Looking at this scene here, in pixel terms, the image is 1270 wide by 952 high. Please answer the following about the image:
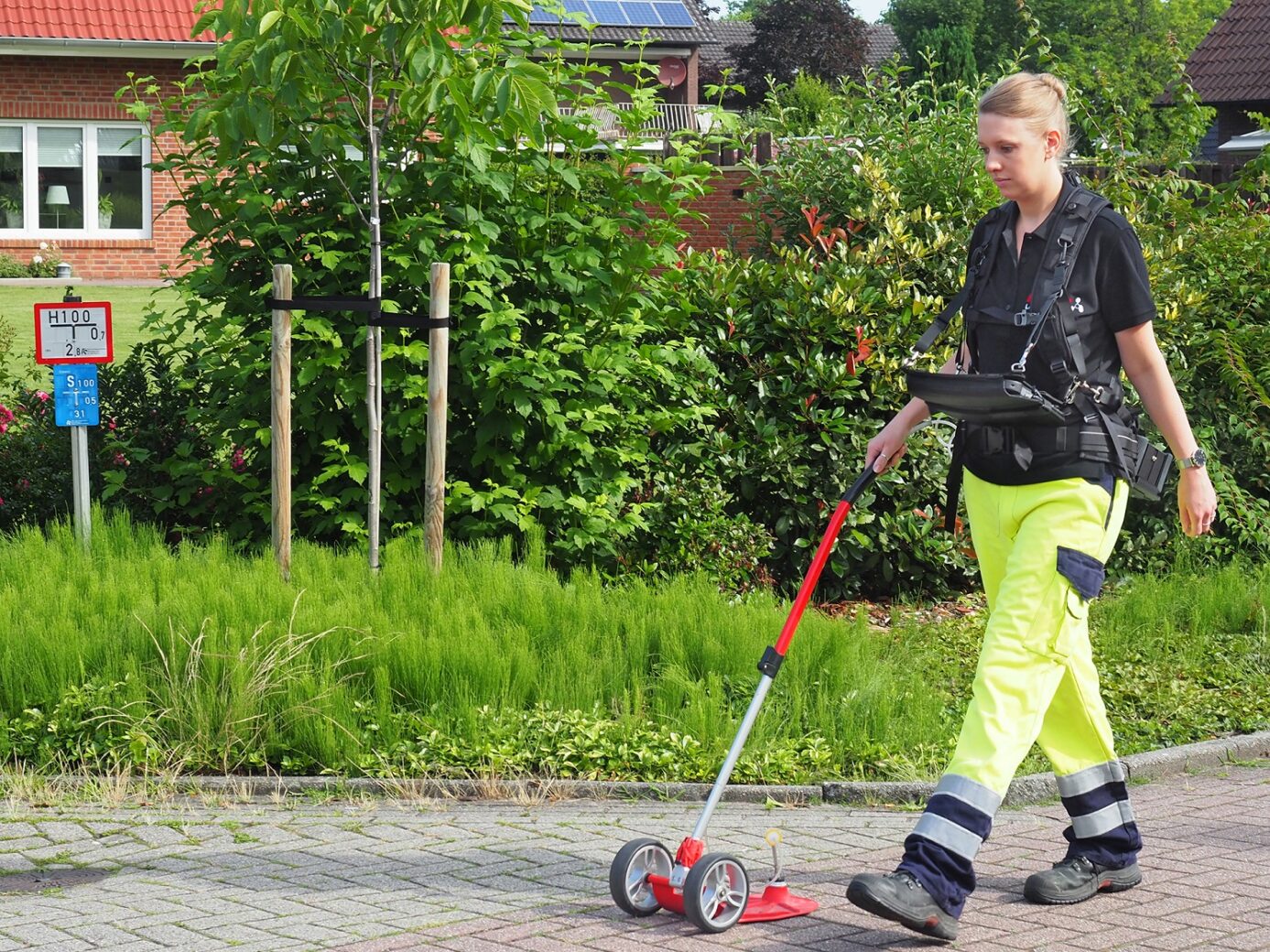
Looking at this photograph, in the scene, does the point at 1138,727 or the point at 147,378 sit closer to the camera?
the point at 1138,727

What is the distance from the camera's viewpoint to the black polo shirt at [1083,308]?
443 centimetres

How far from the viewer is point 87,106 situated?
27.3 meters

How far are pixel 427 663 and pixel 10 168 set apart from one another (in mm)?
24017

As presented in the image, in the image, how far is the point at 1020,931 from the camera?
4.36 meters

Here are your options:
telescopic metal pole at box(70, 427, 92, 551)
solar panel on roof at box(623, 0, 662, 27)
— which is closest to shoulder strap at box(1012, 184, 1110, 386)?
telescopic metal pole at box(70, 427, 92, 551)

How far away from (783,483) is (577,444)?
1.43m

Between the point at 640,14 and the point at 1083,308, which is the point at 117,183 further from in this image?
the point at 1083,308

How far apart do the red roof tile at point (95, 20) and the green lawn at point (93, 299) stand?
13.2ft

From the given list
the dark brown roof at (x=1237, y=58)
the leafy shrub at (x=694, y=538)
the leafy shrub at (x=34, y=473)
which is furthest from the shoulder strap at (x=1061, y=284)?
the dark brown roof at (x=1237, y=58)

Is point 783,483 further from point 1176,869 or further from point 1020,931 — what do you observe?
point 1020,931

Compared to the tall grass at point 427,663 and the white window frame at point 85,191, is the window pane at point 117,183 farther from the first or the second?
the tall grass at point 427,663

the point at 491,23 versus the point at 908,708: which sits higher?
the point at 491,23

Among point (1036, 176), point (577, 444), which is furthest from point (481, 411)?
point (1036, 176)

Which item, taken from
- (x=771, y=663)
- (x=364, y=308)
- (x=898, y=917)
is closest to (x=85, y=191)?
(x=364, y=308)
